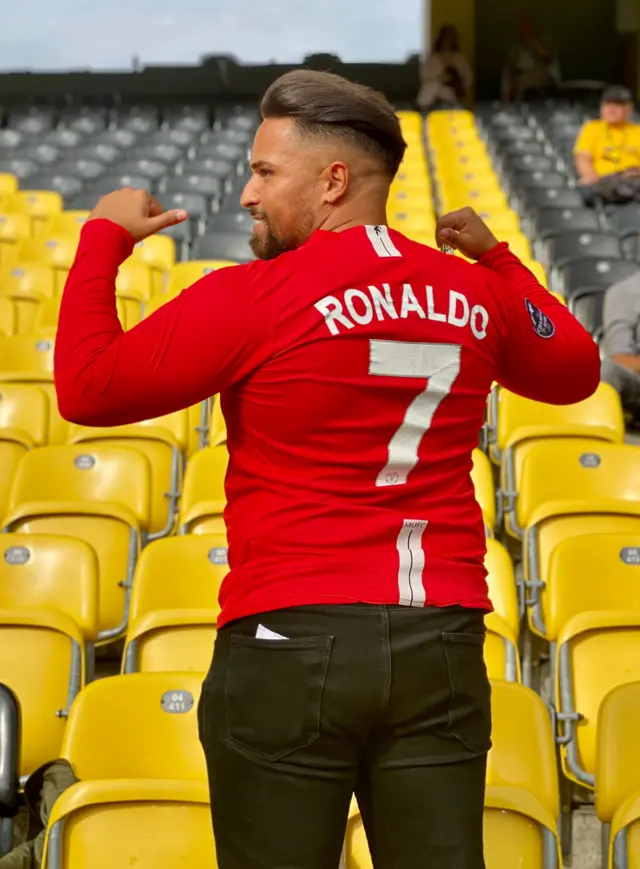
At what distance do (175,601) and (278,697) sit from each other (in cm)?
177

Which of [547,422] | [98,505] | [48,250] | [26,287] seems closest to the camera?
[98,505]

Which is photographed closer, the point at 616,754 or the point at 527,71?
the point at 616,754

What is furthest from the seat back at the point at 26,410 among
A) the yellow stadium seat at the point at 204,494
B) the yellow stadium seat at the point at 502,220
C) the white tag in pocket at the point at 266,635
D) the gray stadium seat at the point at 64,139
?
the gray stadium seat at the point at 64,139

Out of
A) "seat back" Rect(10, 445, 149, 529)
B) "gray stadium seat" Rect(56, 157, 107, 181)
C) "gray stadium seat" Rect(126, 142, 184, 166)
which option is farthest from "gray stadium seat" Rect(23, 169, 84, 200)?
"seat back" Rect(10, 445, 149, 529)

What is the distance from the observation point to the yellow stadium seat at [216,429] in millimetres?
4059

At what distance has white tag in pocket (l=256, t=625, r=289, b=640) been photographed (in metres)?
1.15

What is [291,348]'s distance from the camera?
119 cm

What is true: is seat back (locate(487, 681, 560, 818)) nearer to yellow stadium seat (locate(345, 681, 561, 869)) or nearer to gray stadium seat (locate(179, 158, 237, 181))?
yellow stadium seat (locate(345, 681, 561, 869))

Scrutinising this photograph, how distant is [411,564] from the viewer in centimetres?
A: 119

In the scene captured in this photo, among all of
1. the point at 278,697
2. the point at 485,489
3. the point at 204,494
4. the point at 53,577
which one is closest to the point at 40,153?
the point at 204,494

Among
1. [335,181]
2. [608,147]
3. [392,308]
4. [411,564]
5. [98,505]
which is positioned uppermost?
[335,181]

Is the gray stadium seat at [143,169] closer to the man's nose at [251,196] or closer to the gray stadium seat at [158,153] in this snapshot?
the gray stadium seat at [158,153]

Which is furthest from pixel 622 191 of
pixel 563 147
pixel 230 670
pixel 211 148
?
pixel 230 670

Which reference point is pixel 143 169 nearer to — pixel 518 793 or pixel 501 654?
pixel 501 654
